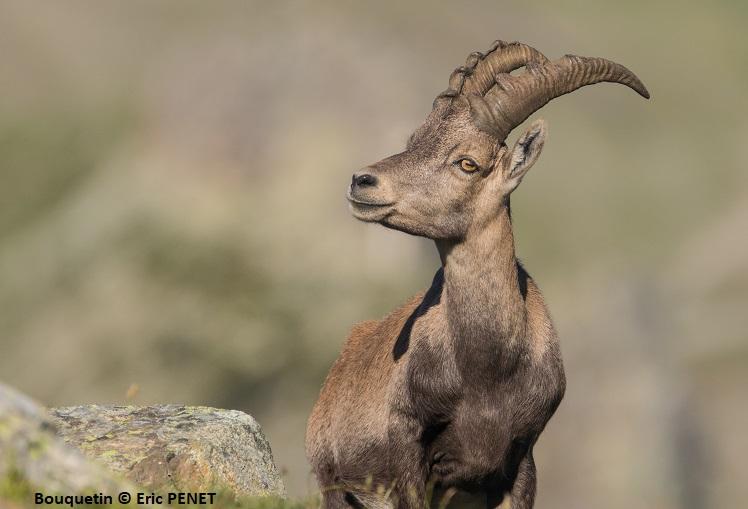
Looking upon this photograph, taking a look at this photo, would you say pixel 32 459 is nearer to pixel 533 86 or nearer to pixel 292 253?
pixel 533 86

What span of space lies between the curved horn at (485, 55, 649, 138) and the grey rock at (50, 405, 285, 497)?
3.64 m

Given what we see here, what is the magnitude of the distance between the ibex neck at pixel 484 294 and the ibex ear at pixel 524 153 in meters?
0.34

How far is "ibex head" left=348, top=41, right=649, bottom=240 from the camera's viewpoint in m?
11.8

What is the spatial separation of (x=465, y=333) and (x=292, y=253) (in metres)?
25.1

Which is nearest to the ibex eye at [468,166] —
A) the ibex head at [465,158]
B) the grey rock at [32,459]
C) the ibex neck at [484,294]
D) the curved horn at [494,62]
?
the ibex head at [465,158]

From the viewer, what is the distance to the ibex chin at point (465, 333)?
467 inches

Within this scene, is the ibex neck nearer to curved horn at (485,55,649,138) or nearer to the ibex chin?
the ibex chin

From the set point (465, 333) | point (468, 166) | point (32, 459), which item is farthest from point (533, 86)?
point (32, 459)

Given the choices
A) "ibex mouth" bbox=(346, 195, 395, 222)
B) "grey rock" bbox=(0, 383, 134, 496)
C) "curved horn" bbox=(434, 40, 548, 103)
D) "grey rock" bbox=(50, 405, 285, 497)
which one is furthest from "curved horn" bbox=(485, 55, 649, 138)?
"grey rock" bbox=(0, 383, 134, 496)

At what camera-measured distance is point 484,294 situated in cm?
1190

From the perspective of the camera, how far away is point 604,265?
5828 cm

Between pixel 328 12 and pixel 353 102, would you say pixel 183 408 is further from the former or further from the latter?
pixel 328 12

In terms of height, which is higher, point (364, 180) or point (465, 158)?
point (465, 158)

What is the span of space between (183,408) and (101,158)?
36.4 metres
